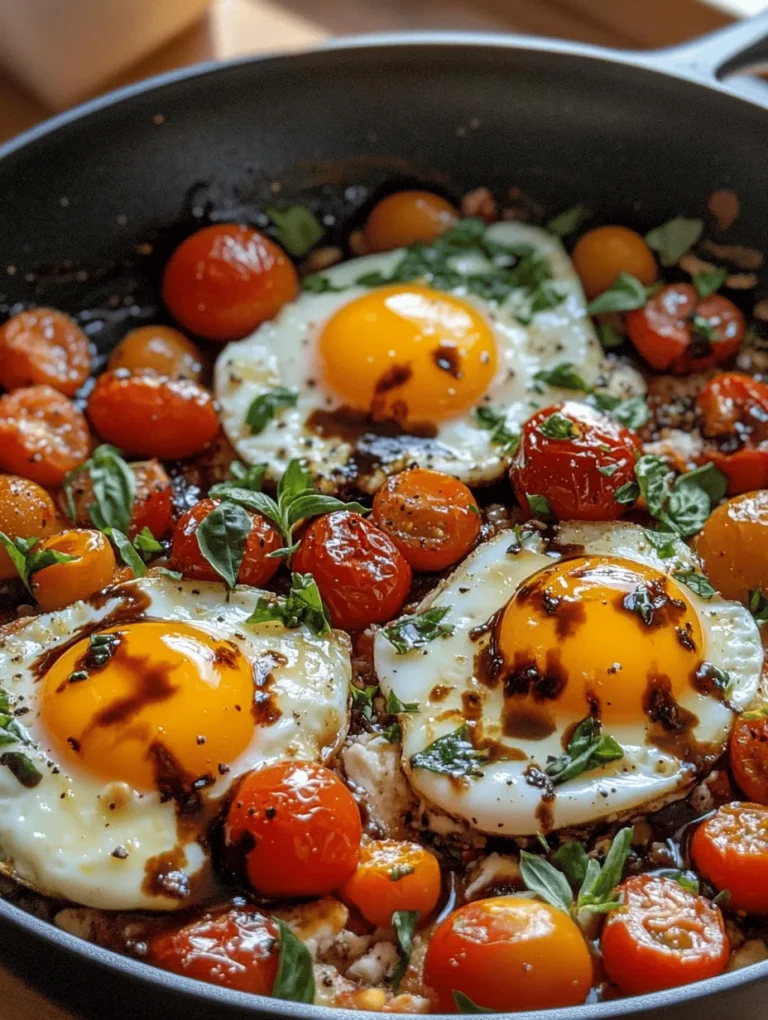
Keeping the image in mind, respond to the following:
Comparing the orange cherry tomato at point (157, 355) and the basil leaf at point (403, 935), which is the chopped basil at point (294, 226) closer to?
the orange cherry tomato at point (157, 355)

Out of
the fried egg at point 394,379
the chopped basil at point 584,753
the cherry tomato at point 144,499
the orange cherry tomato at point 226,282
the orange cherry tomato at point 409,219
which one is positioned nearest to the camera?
the chopped basil at point 584,753

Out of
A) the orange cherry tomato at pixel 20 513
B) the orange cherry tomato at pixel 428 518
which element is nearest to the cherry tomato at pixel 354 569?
the orange cherry tomato at pixel 428 518

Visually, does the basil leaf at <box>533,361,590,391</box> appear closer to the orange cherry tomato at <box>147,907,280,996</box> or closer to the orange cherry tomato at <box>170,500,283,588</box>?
the orange cherry tomato at <box>170,500,283,588</box>

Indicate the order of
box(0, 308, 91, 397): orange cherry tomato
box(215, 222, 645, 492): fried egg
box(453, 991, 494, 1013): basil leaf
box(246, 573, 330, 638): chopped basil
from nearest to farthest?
box(453, 991, 494, 1013): basil leaf, box(246, 573, 330, 638): chopped basil, box(215, 222, 645, 492): fried egg, box(0, 308, 91, 397): orange cherry tomato

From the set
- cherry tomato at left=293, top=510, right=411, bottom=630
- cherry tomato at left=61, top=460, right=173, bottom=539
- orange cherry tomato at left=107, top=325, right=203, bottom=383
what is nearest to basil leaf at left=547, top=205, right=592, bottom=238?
orange cherry tomato at left=107, top=325, right=203, bottom=383

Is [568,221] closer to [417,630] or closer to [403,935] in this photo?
[417,630]

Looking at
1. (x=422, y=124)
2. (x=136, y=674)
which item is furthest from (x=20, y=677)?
(x=422, y=124)
